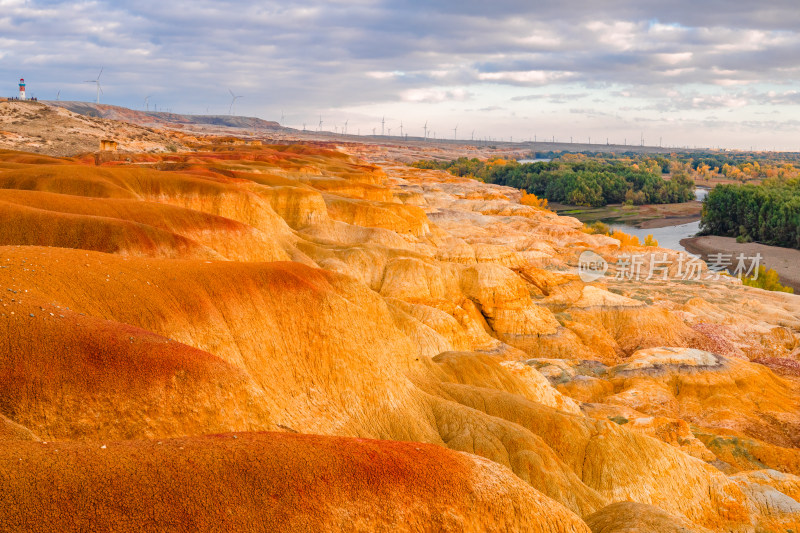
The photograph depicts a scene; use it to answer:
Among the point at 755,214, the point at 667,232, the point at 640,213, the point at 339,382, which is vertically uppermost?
the point at 755,214

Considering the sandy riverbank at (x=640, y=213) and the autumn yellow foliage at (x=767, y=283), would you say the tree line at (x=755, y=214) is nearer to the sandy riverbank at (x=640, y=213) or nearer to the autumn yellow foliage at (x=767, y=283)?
the sandy riverbank at (x=640, y=213)

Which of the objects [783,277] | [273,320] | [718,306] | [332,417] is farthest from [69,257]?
[783,277]

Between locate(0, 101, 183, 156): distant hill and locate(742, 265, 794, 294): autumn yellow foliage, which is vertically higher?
locate(0, 101, 183, 156): distant hill

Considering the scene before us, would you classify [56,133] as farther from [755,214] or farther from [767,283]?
[755,214]

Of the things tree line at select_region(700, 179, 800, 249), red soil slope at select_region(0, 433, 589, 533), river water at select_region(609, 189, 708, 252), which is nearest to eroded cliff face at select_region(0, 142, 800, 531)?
red soil slope at select_region(0, 433, 589, 533)

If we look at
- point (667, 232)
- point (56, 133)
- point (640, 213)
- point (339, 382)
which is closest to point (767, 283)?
point (667, 232)

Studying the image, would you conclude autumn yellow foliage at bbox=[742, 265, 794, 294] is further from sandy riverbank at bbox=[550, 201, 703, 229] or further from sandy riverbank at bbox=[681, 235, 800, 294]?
sandy riverbank at bbox=[550, 201, 703, 229]
